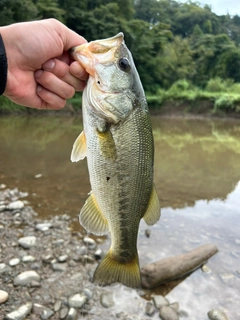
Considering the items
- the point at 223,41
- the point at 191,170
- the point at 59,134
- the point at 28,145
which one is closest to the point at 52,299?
the point at 191,170

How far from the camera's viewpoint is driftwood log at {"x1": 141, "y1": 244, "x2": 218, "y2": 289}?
380cm

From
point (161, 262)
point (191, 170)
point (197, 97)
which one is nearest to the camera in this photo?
point (161, 262)

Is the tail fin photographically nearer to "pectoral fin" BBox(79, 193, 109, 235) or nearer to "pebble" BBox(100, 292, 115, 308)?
"pectoral fin" BBox(79, 193, 109, 235)

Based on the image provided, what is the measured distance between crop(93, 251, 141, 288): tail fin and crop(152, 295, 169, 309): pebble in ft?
4.62

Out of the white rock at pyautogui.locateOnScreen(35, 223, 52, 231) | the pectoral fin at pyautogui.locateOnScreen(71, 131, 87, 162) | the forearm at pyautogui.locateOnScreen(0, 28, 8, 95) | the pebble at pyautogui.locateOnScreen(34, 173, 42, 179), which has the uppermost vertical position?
the forearm at pyautogui.locateOnScreen(0, 28, 8, 95)

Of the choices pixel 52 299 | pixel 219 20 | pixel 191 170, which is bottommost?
pixel 219 20

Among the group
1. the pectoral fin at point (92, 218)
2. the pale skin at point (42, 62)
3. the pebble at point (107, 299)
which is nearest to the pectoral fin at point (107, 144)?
the pectoral fin at point (92, 218)

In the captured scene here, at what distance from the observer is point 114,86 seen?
1878 mm

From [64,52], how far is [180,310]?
282 centimetres

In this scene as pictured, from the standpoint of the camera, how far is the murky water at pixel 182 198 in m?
3.89

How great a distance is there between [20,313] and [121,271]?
1.38 meters

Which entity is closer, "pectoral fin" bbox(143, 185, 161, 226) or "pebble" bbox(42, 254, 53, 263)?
"pectoral fin" bbox(143, 185, 161, 226)

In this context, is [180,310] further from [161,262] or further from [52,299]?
[52,299]

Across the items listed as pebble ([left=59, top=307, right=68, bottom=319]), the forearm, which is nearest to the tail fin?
pebble ([left=59, top=307, right=68, bottom=319])
